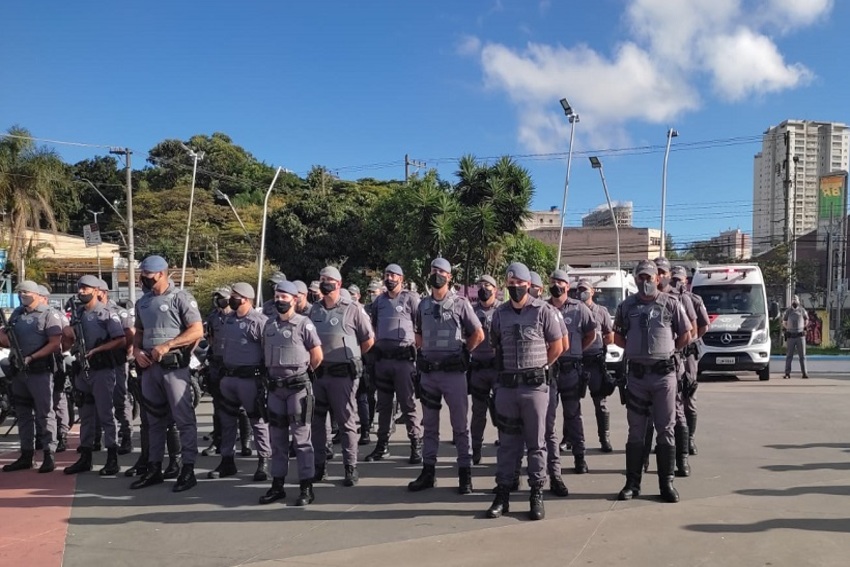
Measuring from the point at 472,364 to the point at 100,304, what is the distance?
4228mm

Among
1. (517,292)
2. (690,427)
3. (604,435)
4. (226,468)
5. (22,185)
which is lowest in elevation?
(226,468)

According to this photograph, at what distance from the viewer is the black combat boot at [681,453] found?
23.3 ft

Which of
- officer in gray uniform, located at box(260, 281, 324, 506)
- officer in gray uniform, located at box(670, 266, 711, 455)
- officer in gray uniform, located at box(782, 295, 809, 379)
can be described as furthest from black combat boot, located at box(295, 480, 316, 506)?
officer in gray uniform, located at box(782, 295, 809, 379)

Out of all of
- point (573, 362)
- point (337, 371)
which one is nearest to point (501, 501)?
point (337, 371)

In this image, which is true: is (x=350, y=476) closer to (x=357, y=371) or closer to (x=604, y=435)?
(x=357, y=371)

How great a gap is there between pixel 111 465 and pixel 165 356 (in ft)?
5.77

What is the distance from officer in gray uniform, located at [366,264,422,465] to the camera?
8070 mm

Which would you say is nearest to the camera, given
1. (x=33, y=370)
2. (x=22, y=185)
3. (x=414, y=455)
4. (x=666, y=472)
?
(x=666, y=472)

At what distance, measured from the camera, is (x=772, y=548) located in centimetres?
505

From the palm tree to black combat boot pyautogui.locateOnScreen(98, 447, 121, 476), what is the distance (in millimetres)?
27105

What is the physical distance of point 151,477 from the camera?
7.26m

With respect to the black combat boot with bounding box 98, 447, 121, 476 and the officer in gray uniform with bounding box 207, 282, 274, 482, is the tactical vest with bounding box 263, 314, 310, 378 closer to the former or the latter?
the officer in gray uniform with bounding box 207, 282, 274, 482

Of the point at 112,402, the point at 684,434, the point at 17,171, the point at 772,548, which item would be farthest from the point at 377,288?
the point at 17,171

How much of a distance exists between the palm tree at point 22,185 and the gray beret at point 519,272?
30.5 metres
